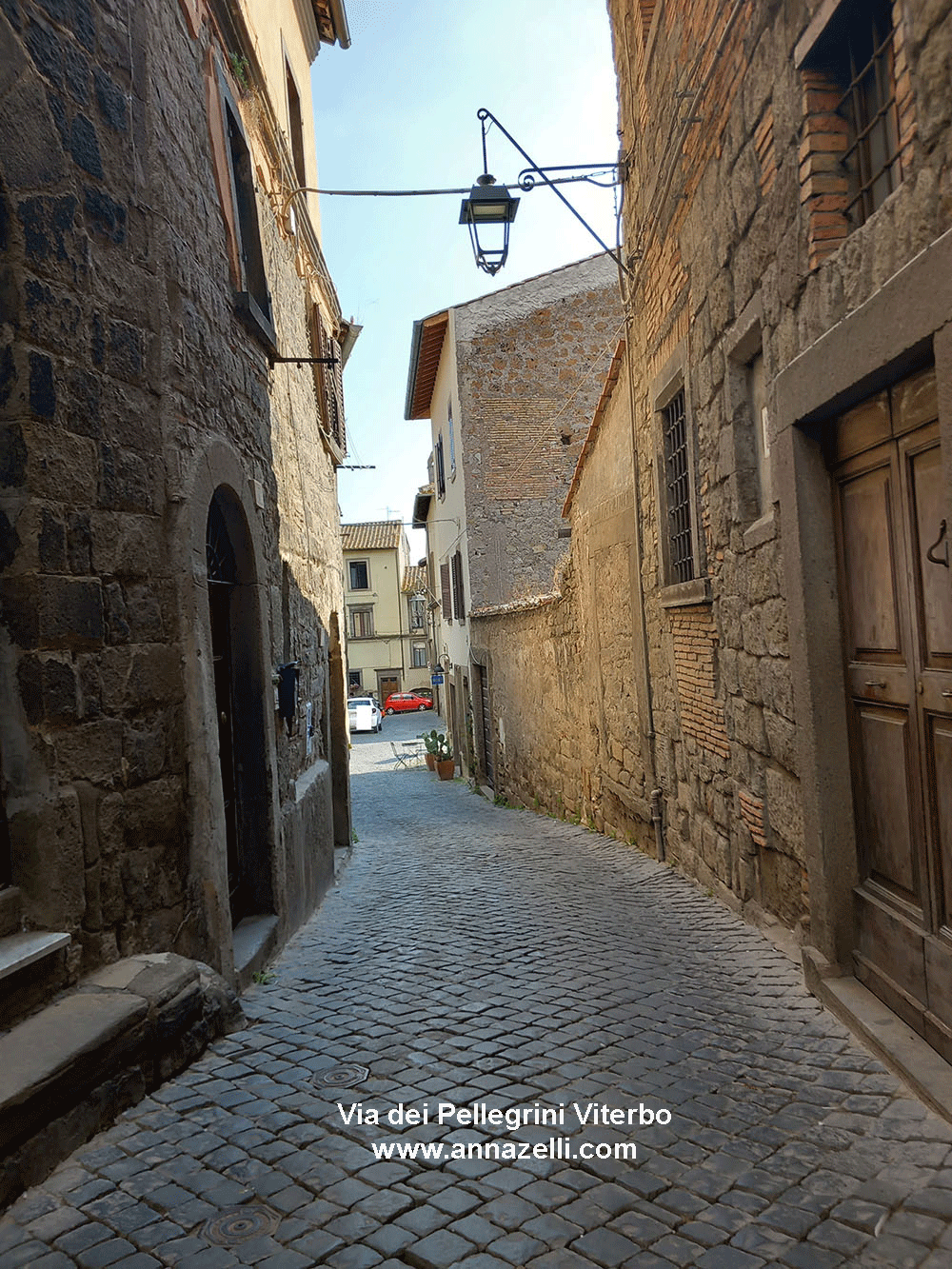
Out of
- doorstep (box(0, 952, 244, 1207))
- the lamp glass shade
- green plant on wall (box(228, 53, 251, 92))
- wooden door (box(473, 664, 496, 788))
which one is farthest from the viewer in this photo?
wooden door (box(473, 664, 496, 788))

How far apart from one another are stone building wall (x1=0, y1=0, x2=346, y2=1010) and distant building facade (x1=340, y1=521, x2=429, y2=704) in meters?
41.8

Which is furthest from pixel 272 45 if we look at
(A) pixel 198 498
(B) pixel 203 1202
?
(B) pixel 203 1202

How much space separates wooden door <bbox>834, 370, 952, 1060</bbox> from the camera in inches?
116

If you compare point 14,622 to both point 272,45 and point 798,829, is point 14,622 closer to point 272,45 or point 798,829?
point 798,829

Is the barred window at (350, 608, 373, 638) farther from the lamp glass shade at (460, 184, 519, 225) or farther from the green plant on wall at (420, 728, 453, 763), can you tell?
the lamp glass shade at (460, 184, 519, 225)

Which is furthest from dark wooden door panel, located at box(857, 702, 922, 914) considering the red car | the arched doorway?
the red car

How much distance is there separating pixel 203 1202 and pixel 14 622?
1.80 m

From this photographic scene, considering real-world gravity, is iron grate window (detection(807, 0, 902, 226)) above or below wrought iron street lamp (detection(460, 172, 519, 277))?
below

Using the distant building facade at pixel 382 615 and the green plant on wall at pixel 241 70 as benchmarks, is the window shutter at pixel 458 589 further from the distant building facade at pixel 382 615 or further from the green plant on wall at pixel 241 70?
the distant building facade at pixel 382 615

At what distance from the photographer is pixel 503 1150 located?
269 centimetres

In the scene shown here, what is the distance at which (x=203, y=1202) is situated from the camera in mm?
2502

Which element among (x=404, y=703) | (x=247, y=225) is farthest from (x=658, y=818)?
(x=404, y=703)

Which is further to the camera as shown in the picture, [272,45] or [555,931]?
[272,45]

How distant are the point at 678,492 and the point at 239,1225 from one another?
5125 millimetres
